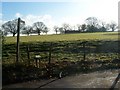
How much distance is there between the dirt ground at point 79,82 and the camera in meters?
8.85

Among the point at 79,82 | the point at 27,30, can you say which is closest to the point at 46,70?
the point at 79,82

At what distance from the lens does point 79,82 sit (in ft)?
30.8

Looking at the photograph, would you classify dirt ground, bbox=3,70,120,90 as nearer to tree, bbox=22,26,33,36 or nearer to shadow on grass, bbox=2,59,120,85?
shadow on grass, bbox=2,59,120,85

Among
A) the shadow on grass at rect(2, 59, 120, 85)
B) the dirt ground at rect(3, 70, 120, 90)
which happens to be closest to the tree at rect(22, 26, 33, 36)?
the shadow on grass at rect(2, 59, 120, 85)

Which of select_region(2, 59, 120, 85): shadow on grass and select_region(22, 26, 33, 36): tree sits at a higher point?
select_region(22, 26, 33, 36): tree

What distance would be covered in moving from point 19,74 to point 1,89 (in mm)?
1777

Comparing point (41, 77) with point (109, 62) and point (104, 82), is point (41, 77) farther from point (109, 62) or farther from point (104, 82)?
point (109, 62)

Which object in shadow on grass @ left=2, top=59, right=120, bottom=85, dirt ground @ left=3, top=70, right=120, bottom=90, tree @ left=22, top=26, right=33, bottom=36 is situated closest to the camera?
dirt ground @ left=3, top=70, right=120, bottom=90

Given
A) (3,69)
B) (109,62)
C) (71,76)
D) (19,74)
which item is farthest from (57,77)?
(109,62)

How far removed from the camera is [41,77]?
10.3m

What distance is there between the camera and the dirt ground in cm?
885

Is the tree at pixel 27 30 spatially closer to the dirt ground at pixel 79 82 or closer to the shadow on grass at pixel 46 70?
the shadow on grass at pixel 46 70

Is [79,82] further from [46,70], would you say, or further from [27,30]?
[27,30]

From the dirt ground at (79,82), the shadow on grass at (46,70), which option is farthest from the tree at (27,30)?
the dirt ground at (79,82)
